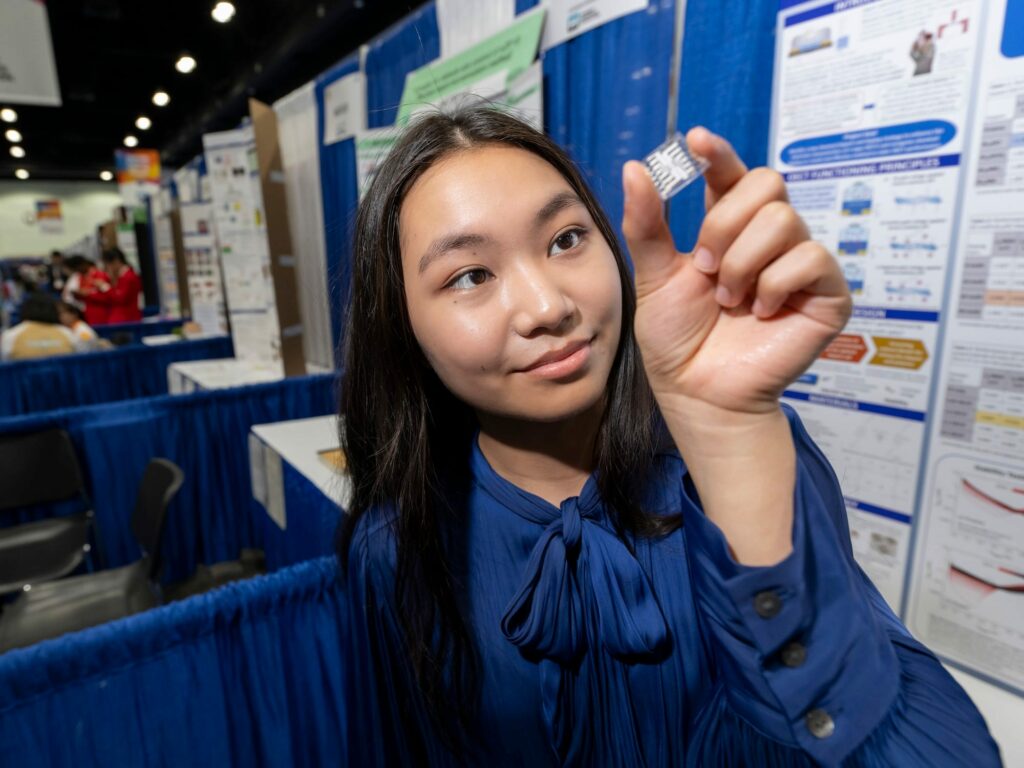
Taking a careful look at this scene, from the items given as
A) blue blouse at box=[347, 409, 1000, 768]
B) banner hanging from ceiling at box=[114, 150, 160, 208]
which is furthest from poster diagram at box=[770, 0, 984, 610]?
A: banner hanging from ceiling at box=[114, 150, 160, 208]

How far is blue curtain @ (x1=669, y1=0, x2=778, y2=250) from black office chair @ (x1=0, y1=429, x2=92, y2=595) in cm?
254

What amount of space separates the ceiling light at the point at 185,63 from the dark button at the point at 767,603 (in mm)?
7488

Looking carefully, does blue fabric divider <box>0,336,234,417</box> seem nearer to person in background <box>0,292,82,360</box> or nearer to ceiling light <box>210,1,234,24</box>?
person in background <box>0,292,82,360</box>

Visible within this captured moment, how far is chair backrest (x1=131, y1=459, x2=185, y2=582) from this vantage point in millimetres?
1818

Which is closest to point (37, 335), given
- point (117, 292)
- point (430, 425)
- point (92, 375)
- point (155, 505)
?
point (92, 375)

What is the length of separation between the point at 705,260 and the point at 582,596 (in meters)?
0.38

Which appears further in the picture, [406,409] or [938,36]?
[938,36]

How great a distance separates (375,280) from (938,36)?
1.03 m

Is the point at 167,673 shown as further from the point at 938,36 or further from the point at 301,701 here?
the point at 938,36

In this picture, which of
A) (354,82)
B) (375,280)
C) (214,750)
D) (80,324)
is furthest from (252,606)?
(80,324)

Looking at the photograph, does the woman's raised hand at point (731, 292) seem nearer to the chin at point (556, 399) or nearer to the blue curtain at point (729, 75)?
the chin at point (556, 399)

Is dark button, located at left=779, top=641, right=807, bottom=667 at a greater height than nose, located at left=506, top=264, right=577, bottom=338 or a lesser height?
lesser

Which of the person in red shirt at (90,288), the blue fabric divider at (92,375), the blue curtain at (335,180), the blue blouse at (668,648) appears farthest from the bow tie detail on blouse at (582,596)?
the person in red shirt at (90,288)

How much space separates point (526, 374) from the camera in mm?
574
